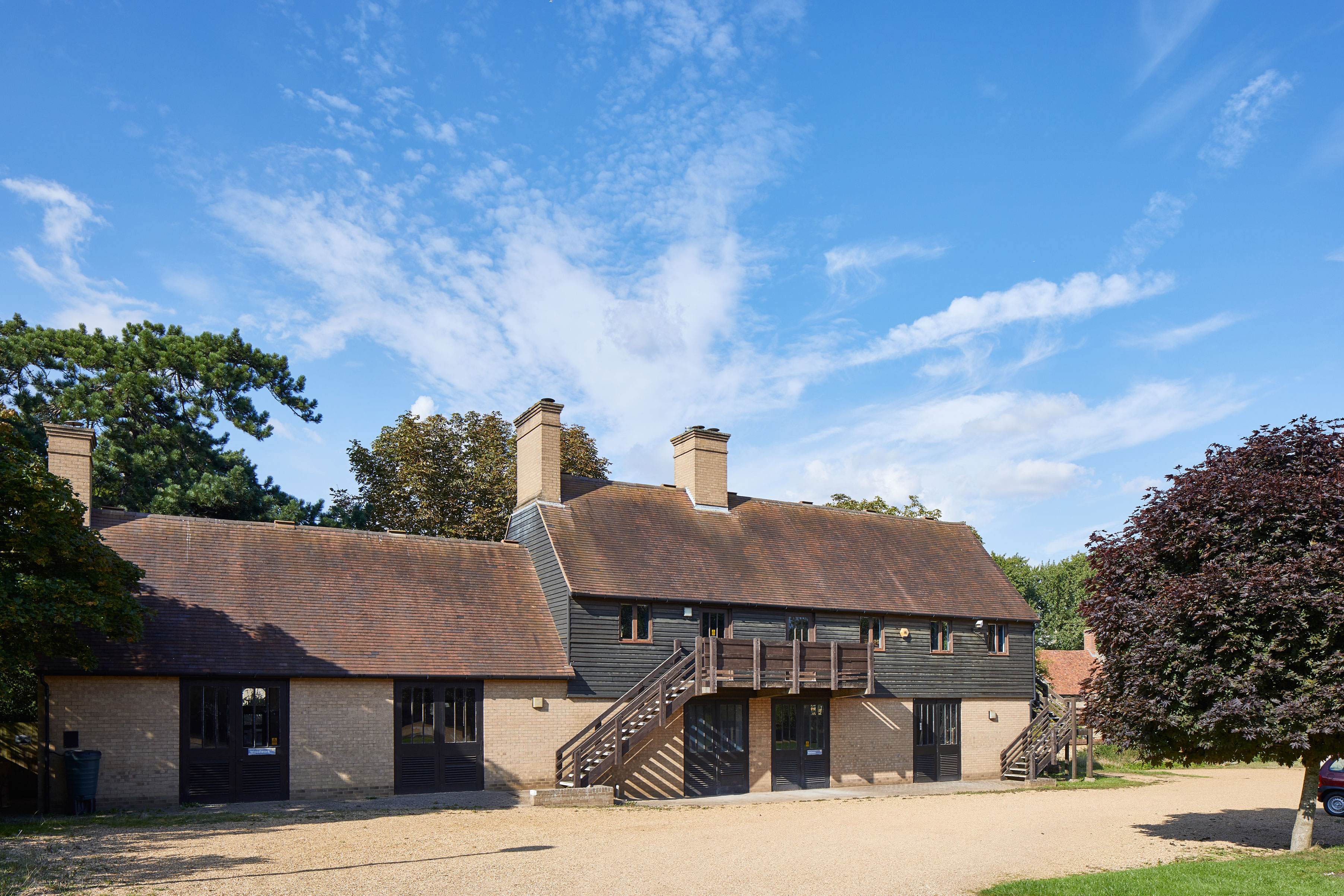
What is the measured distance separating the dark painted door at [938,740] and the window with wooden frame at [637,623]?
806 cm

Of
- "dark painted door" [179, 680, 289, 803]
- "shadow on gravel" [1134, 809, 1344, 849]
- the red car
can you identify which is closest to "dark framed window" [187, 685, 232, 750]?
"dark painted door" [179, 680, 289, 803]

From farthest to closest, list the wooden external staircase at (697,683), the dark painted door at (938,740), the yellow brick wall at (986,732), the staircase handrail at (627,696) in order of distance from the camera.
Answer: the yellow brick wall at (986,732) < the dark painted door at (938,740) < the staircase handrail at (627,696) < the wooden external staircase at (697,683)

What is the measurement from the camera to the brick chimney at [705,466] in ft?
95.6

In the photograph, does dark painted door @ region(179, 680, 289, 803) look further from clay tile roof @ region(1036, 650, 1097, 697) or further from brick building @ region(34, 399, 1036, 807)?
clay tile roof @ region(1036, 650, 1097, 697)

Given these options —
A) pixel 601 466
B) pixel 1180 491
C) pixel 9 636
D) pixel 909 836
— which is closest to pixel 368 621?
pixel 9 636

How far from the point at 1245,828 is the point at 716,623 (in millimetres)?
11650

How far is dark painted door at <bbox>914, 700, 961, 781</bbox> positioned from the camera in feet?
92.0

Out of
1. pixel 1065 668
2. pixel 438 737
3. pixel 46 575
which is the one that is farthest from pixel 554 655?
pixel 1065 668

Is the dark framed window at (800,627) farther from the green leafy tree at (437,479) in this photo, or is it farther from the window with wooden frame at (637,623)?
the green leafy tree at (437,479)

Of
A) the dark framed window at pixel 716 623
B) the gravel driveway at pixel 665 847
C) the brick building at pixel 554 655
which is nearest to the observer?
the gravel driveway at pixel 665 847

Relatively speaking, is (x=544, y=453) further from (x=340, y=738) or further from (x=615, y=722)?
(x=340, y=738)

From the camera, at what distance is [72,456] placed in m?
22.0

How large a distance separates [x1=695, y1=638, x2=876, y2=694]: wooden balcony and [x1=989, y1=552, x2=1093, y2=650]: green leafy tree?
43.1 meters

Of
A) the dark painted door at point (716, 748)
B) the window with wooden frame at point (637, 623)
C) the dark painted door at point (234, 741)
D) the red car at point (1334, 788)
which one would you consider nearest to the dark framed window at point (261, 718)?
the dark painted door at point (234, 741)
